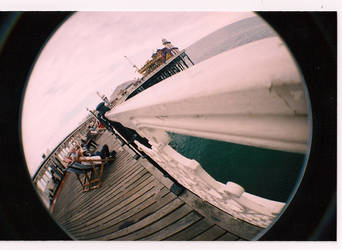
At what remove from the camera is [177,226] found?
1950mm

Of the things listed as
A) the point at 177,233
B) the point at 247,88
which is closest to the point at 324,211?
the point at 247,88

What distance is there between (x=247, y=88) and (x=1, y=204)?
168 cm

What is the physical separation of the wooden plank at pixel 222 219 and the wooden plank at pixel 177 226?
0.34ft

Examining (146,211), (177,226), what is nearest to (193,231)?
(177,226)

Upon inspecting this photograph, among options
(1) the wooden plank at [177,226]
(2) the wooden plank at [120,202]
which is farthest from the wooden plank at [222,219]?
(2) the wooden plank at [120,202]

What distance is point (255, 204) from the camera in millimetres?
1307

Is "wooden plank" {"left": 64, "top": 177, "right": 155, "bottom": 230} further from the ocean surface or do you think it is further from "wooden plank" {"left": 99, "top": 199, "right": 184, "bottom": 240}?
the ocean surface

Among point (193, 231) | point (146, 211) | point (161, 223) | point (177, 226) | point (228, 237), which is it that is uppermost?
point (146, 211)

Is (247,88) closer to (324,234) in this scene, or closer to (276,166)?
(324,234)

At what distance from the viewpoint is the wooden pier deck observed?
1.78 meters

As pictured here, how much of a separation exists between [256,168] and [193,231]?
2480 millimetres

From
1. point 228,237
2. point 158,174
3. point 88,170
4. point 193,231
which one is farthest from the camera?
point 88,170

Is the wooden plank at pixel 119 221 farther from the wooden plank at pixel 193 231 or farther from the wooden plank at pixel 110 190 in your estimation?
the wooden plank at pixel 110 190

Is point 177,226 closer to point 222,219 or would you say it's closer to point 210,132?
point 222,219
